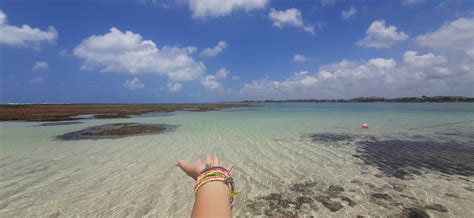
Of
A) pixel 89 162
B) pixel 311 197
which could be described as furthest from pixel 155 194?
pixel 89 162

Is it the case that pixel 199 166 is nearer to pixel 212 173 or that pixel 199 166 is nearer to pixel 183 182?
pixel 212 173

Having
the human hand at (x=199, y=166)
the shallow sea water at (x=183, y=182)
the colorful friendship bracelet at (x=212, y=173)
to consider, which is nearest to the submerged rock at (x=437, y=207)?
the shallow sea water at (x=183, y=182)

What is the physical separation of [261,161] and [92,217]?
6098 millimetres

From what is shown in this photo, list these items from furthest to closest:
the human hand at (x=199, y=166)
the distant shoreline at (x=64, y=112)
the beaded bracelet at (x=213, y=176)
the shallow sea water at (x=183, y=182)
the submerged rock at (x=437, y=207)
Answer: the distant shoreline at (x=64, y=112) → the shallow sea water at (x=183, y=182) → the submerged rock at (x=437, y=207) → the human hand at (x=199, y=166) → the beaded bracelet at (x=213, y=176)

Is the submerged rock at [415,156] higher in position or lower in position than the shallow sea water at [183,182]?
lower

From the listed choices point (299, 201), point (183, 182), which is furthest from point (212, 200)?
point (183, 182)

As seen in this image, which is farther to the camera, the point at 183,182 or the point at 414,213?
the point at 183,182

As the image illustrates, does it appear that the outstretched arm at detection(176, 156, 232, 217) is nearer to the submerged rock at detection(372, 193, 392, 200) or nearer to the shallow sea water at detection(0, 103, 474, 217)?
the shallow sea water at detection(0, 103, 474, 217)

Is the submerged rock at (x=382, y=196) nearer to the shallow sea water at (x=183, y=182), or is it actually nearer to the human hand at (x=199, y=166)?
the shallow sea water at (x=183, y=182)

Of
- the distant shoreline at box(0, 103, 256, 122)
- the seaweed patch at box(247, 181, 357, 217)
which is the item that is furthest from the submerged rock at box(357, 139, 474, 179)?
the distant shoreline at box(0, 103, 256, 122)

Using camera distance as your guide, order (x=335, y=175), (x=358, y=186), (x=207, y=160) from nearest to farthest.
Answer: (x=207, y=160) < (x=358, y=186) < (x=335, y=175)

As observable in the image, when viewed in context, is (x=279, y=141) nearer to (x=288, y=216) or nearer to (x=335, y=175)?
(x=335, y=175)

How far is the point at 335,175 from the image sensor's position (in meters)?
8.14

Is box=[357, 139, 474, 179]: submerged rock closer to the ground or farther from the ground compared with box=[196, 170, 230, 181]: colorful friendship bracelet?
closer to the ground
